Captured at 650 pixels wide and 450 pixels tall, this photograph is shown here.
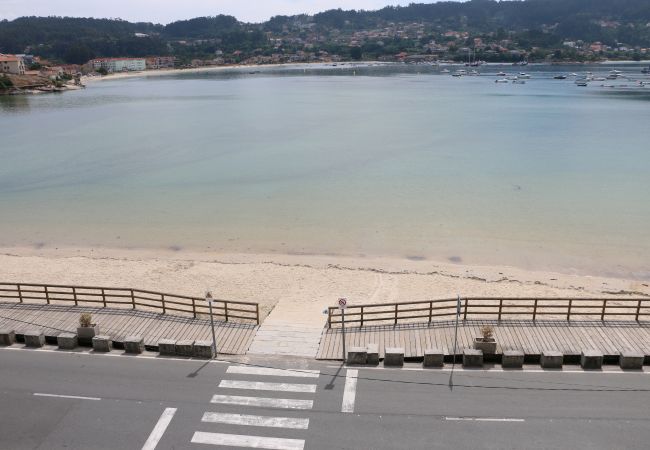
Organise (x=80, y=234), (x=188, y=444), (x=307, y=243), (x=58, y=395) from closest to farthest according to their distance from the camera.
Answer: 1. (x=188, y=444)
2. (x=58, y=395)
3. (x=307, y=243)
4. (x=80, y=234)

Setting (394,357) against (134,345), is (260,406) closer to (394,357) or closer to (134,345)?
(394,357)

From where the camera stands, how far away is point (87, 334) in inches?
576

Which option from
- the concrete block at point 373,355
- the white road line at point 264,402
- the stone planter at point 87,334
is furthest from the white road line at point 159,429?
the concrete block at point 373,355

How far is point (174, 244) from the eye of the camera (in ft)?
101

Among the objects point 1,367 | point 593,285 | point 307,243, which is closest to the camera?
point 1,367

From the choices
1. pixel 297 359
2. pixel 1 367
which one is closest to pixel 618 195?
pixel 297 359

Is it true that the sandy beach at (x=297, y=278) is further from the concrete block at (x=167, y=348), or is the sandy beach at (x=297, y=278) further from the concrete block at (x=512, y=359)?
the concrete block at (x=512, y=359)

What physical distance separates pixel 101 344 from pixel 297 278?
1082 centimetres

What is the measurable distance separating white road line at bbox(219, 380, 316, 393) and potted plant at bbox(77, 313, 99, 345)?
4.41 m

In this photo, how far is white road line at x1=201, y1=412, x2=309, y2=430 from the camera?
1113cm

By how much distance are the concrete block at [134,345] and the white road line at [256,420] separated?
3.78 m

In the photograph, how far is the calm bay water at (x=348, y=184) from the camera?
30.9 m

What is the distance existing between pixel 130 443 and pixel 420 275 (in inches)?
645

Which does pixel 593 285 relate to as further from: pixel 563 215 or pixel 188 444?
pixel 188 444
